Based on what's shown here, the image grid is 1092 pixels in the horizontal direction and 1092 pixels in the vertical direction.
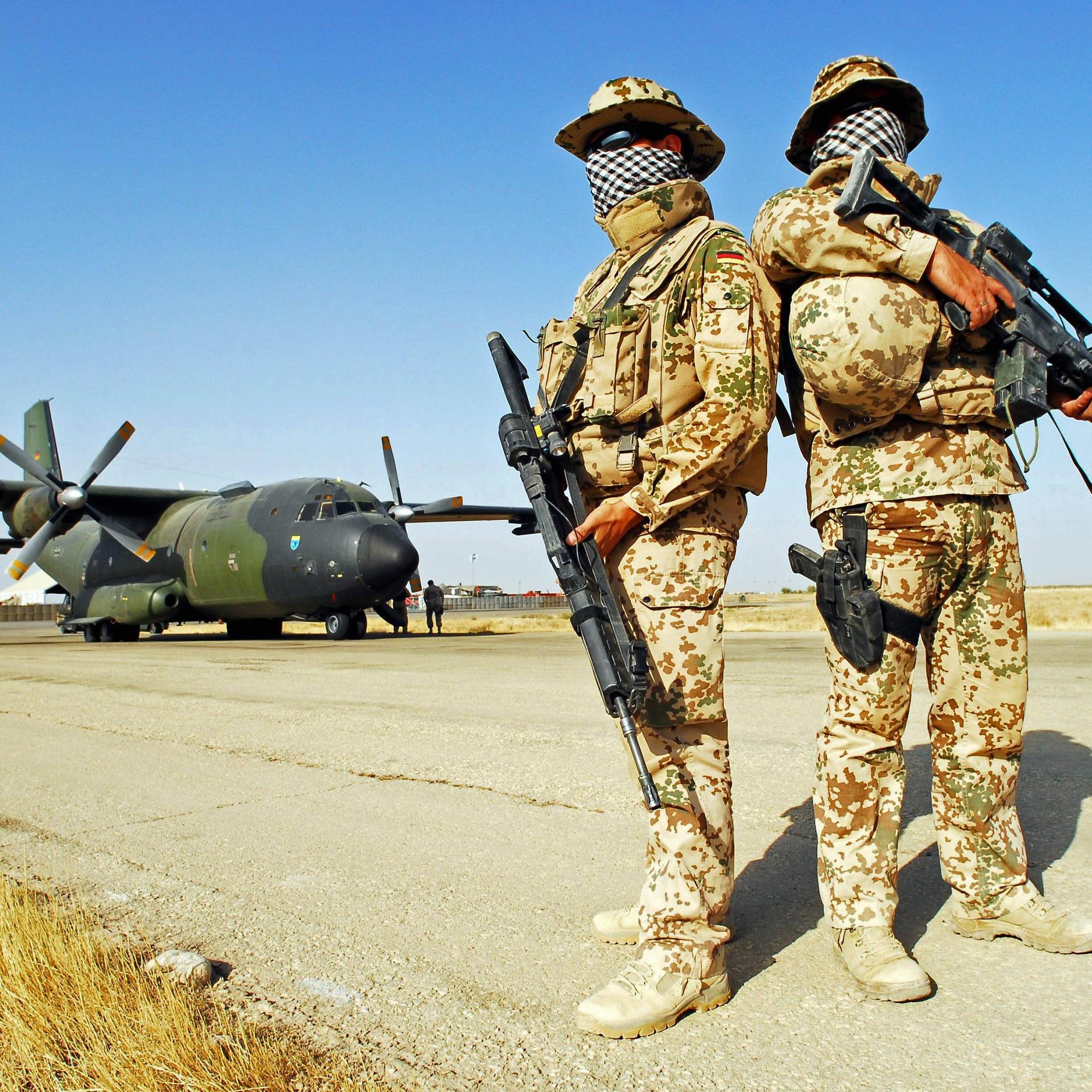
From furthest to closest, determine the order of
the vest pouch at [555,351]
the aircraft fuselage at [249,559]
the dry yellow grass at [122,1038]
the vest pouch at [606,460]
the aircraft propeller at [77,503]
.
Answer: the aircraft propeller at [77,503]
the aircraft fuselage at [249,559]
the vest pouch at [555,351]
the vest pouch at [606,460]
the dry yellow grass at [122,1038]

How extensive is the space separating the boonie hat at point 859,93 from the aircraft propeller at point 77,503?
18.9 meters

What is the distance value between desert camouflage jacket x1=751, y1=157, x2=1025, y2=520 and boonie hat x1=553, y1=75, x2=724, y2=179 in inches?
14.0

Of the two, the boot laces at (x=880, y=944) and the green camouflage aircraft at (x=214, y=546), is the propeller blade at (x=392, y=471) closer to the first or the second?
the green camouflage aircraft at (x=214, y=546)

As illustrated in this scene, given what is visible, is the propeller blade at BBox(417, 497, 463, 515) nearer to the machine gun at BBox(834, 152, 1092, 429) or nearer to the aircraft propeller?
the aircraft propeller

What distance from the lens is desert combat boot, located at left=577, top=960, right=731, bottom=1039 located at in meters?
2.05

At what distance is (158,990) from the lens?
7.01 feet

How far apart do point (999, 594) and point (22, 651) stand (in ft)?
62.4

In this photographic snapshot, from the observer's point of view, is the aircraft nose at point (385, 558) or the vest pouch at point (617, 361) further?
the aircraft nose at point (385, 558)

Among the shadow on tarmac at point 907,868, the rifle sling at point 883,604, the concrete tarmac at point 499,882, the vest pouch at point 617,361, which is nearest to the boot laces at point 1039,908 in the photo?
the concrete tarmac at point 499,882

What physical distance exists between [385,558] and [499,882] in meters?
14.4

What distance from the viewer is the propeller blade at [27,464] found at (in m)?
18.3

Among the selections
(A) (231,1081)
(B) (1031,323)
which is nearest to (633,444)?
(B) (1031,323)

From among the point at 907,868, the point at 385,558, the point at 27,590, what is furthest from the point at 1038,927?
the point at 27,590

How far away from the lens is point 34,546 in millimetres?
19484
